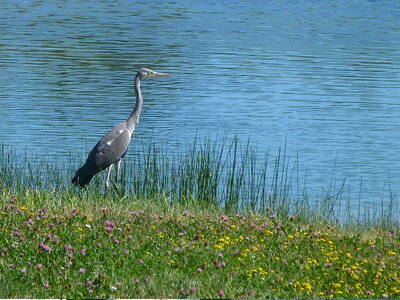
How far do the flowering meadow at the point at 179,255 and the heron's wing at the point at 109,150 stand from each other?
2.30 metres

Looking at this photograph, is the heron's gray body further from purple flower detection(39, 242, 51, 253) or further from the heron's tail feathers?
purple flower detection(39, 242, 51, 253)

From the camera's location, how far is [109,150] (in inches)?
491

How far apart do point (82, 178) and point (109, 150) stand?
1.92 feet

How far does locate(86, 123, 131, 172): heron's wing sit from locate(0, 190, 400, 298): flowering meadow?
230 centimetres

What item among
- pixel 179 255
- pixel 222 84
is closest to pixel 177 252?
pixel 179 255

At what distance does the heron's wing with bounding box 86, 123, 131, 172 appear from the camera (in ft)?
40.3

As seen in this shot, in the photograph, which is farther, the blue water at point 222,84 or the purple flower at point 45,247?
the blue water at point 222,84

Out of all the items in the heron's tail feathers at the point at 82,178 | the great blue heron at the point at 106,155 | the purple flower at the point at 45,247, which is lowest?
the heron's tail feathers at the point at 82,178

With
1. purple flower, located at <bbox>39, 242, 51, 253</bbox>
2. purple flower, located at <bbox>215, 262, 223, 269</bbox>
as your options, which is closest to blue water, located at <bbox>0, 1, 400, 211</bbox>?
purple flower, located at <bbox>215, 262, 223, 269</bbox>

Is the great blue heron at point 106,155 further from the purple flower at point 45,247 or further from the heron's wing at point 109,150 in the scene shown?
the purple flower at point 45,247

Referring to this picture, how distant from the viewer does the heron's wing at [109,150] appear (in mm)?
12289

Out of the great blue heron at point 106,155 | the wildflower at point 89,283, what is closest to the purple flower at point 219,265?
the wildflower at point 89,283

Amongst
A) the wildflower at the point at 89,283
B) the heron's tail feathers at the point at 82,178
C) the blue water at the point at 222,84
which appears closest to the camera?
the wildflower at the point at 89,283

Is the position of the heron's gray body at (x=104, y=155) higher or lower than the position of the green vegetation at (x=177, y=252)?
lower
